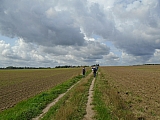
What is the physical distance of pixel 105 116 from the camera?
29.0ft

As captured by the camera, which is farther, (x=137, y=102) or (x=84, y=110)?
(x=137, y=102)

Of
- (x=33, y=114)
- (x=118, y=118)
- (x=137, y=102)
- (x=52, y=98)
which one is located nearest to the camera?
(x=118, y=118)

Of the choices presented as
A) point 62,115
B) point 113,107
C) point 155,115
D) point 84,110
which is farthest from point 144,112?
point 62,115

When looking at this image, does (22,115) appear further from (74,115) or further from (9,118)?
(74,115)

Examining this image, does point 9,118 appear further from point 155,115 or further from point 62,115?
point 155,115

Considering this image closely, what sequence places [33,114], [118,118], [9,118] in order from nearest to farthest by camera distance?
[118,118]
[9,118]
[33,114]

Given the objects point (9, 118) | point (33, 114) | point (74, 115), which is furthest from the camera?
point (33, 114)

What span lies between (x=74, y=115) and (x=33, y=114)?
2656 mm

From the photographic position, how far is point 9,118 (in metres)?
9.71

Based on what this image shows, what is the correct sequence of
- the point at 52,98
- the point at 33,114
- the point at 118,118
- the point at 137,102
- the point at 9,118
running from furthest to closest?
the point at 52,98, the point at 137,102, the point at 33,114, the point at 9,118, the point at 118,118

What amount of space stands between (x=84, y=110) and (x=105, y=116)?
5.40 ft

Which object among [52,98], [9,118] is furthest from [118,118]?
[52,98]

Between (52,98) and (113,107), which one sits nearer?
(113,107)

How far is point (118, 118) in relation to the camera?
8.49 meters
